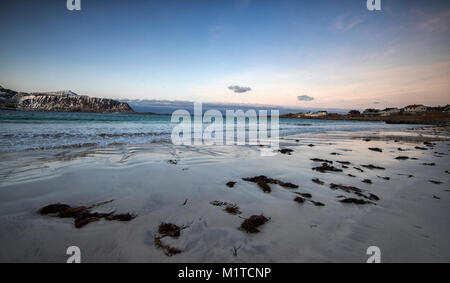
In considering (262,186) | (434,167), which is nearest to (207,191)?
(262,186)

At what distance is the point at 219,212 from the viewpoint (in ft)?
9.44

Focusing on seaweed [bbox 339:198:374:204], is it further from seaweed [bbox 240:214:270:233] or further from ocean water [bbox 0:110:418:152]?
ocean water [bbox 0:110:418:152]

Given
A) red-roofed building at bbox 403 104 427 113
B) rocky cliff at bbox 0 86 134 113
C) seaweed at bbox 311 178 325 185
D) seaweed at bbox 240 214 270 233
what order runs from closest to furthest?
seaweed at bbox 240 214 270 233 < seaweed at bbox 311 178 325 185 < rocky cliff at bbox 0 86 134 113 < red-roofed building at bbox 403 104 427 113

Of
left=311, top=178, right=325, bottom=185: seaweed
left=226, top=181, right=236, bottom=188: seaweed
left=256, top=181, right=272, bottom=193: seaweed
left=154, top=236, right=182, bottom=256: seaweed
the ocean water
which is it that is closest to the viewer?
left=154, top=236, right=182, bottom=256: seaweed

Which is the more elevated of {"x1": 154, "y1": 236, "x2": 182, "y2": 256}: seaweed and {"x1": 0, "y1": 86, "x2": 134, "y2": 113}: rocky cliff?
{"x1": 0, "y1": 86, "x2": 134, "y2": 113}: rocky cliff

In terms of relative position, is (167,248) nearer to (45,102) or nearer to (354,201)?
(354,201)

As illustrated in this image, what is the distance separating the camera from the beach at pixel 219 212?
2.02 meters

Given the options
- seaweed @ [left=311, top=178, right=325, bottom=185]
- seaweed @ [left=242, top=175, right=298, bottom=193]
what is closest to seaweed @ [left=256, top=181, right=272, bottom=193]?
seaweed @ [left=242, top=175, right=298, bottom=193]

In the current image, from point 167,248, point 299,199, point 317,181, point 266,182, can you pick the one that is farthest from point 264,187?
point 167,248

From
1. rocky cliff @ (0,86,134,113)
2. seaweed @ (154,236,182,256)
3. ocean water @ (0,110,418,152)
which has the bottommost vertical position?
seaweed @ (154,236,182,256)

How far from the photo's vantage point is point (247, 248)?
6.84 feet

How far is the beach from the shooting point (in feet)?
6.64

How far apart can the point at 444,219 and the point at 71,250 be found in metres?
5.47

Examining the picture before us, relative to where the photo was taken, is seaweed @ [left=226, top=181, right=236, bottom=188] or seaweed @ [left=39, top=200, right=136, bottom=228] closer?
seaweed @ [left=39, top=200, right=136, bottom=228]
